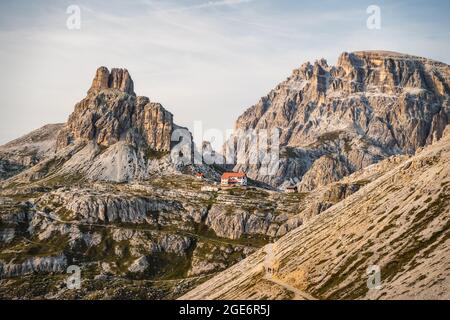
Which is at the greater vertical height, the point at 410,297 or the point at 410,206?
the point at 410,206

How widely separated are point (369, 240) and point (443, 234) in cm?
2698

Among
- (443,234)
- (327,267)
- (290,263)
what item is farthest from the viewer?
(290,263)

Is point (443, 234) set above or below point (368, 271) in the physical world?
above

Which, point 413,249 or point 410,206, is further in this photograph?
point 410,206

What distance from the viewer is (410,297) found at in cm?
13975
